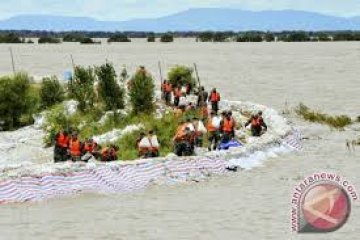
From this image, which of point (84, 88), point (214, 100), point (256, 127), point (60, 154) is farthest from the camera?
point (84, 88)

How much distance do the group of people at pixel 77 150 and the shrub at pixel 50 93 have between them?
35.8 ft

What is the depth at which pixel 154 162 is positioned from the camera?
18141 millimetres

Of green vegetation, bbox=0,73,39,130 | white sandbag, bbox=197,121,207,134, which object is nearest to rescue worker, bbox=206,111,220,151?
white sandbag, bbox=197,121,207,134

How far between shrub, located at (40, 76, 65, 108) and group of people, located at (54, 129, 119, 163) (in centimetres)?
1090

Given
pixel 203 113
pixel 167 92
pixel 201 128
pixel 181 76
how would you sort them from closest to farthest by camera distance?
pixel 201 128
pixel 203 113
pixel 167 92
pixel 181 76

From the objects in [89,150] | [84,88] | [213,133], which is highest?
[84,88]

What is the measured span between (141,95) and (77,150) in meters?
6.99

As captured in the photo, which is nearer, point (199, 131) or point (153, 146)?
point (153, 146)

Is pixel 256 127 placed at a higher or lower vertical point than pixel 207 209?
higher

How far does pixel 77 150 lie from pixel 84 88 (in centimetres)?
887

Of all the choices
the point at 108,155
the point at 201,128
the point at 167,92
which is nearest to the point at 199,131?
the point at 201,128

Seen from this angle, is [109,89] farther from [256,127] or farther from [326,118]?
[326,118]

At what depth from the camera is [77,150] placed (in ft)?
63.0

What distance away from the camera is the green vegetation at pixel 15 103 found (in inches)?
1145
